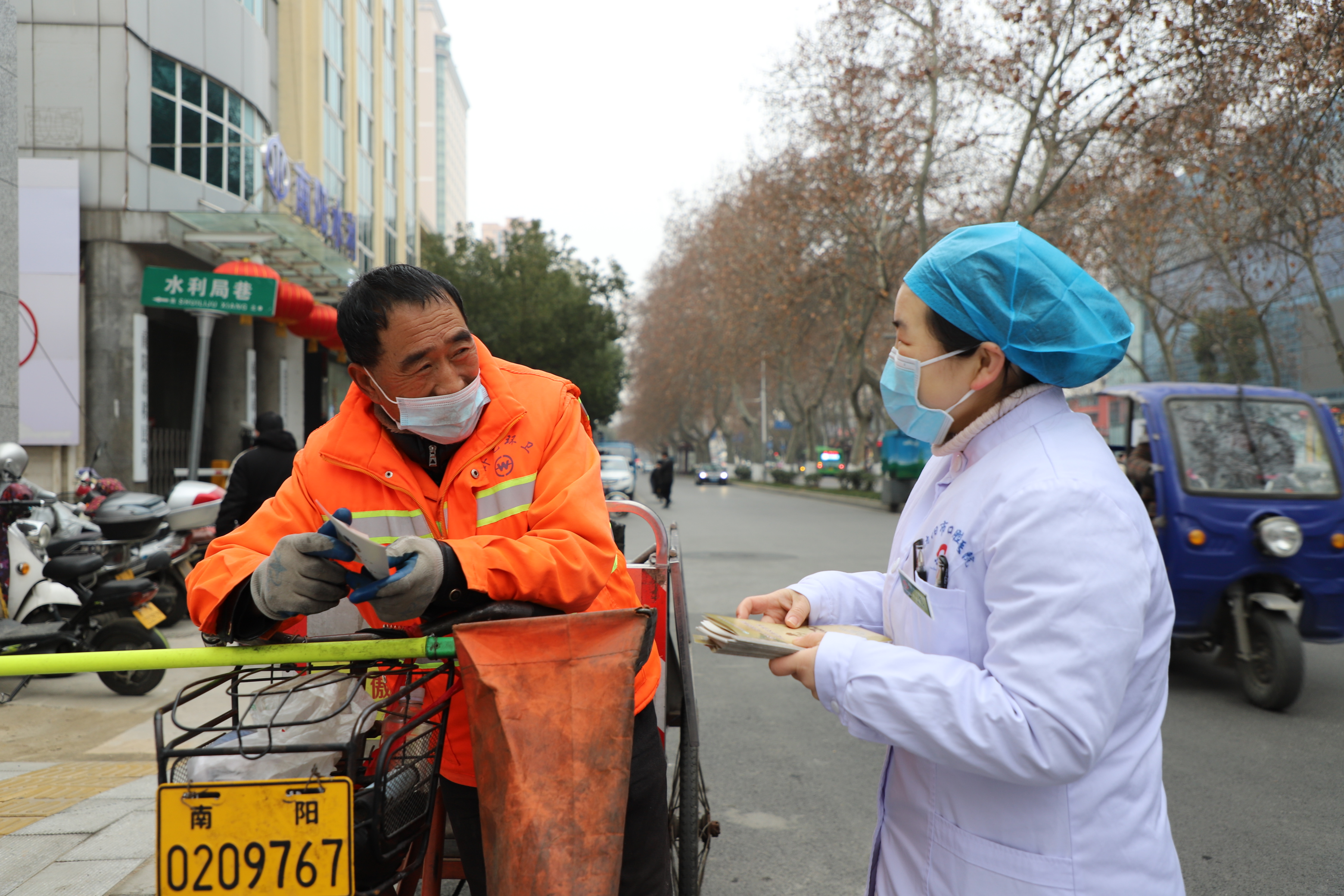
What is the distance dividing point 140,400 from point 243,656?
1479 cm

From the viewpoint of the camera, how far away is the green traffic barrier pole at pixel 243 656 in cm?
160

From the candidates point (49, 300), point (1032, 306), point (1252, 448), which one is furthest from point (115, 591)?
point (49, 300)

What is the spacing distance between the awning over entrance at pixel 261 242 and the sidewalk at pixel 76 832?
11.2 m

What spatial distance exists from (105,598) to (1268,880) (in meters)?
6.45

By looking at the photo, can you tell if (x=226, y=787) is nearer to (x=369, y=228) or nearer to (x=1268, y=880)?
(x=1268, y=880)

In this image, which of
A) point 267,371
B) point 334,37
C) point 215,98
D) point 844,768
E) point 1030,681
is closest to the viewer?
point 1030,681

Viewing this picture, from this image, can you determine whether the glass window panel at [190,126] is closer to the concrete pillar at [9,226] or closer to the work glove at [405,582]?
the concrete pillar at [9,226]

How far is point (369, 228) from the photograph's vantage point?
31.1 m

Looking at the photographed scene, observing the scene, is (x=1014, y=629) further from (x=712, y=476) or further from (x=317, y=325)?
(x=712, y=476)

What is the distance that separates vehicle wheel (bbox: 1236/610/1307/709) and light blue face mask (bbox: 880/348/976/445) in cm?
488

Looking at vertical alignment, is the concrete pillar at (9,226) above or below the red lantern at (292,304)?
below

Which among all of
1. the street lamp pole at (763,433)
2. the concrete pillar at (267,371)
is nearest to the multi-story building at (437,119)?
the street lamp pole at (763,433)

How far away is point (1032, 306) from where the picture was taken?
1.50 metres

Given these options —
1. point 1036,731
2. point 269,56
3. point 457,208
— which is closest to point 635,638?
point 1036,731
